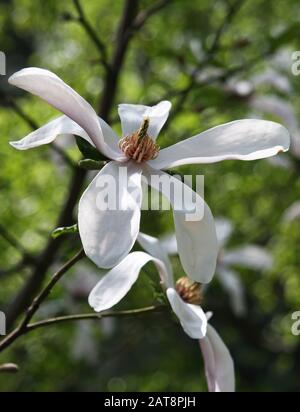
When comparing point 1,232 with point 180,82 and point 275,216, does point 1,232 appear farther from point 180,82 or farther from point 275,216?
point 275,216

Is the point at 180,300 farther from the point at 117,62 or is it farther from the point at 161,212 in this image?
the point at 161,212

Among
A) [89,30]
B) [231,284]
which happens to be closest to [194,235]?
[89,30]

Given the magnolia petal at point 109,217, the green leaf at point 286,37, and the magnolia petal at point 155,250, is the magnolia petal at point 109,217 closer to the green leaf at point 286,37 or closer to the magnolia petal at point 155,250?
the magnolia petal at point 155,250

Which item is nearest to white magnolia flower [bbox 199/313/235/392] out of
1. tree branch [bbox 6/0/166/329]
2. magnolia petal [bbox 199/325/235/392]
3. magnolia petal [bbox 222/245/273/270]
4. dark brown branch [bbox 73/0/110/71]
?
magnolia petal [bbox 199/325/235/392]

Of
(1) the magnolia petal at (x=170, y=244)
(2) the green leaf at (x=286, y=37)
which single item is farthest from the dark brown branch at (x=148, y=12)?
(1) the magnolia petal at (x=170, y=244)

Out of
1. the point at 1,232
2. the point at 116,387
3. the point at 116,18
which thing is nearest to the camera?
the point at 1,232

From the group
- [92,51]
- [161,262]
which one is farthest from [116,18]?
[161,262]
